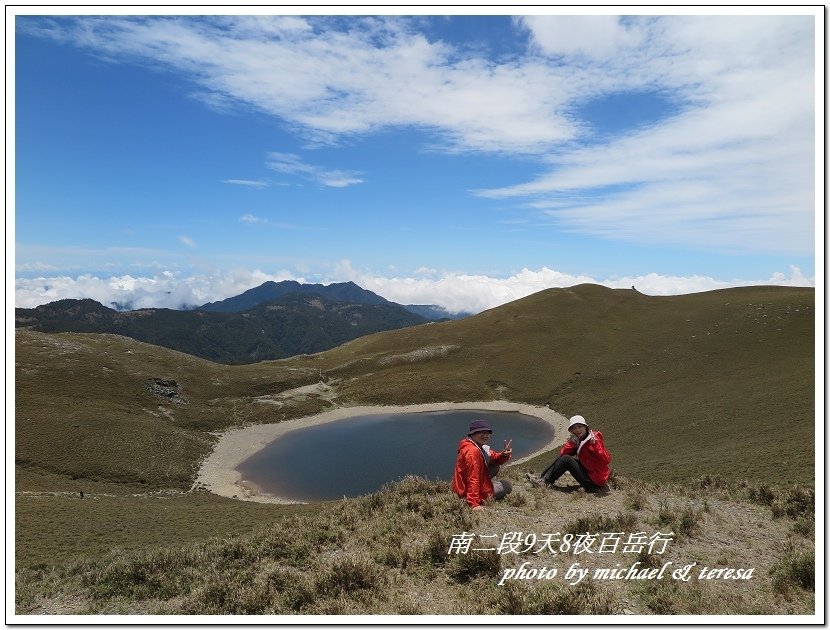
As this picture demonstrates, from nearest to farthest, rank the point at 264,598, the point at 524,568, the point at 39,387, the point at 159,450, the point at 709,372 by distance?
the point at 264,598 < the point at 524,568 < the point at 159,450 < the point at 39,387 < the point at 709,372

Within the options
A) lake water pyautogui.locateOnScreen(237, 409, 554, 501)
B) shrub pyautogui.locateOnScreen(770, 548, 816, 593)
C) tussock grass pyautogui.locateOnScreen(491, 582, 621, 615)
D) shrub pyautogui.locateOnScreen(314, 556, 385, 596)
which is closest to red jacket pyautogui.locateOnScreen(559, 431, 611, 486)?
shrub pyautogui.locateOnScreen(770, 548, 816, 593)

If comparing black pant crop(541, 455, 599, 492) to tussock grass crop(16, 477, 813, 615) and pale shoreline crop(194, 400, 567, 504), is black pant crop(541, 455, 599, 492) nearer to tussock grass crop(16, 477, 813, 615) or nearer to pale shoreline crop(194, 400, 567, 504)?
tussock grass crop(16, 477, 813, 615)

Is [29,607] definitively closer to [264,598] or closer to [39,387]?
[264,598]

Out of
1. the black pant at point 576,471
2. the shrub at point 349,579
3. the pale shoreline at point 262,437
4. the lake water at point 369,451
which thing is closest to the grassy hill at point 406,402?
the shrub at point 349,579

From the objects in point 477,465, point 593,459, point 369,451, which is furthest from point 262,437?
point 593,459

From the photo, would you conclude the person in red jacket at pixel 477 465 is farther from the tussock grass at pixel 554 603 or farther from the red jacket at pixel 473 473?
the tussock grass at pixel 554 603

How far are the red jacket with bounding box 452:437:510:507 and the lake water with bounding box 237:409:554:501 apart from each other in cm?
3847

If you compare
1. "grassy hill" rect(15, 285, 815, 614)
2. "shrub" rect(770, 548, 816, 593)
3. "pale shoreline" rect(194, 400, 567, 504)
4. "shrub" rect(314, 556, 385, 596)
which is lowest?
"pale shoreline" rect(194, 400, 567, 504)

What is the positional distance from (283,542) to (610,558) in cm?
755

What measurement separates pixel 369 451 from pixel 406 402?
1229 inches

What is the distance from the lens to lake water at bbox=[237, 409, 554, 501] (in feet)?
168

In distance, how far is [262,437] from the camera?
246 feet

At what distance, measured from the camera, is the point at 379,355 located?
119 metres

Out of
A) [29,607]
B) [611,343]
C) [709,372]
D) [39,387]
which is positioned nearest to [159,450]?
[39,387]
